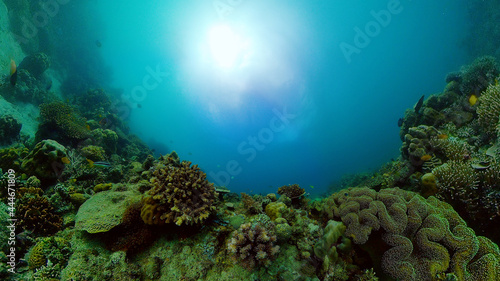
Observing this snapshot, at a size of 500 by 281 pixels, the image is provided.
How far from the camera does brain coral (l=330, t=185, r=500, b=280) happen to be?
2.96 m

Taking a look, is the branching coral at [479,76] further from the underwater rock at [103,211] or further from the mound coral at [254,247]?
the underwater rock at [103,211]

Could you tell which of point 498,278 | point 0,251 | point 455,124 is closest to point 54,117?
point 0,251

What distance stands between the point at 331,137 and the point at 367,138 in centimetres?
1833

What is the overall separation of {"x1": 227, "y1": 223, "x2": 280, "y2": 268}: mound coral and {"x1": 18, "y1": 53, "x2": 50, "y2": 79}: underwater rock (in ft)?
83.7

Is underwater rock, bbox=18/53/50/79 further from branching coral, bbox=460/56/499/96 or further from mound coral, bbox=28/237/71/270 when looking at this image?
branching coral, bbox=460/56/499/96

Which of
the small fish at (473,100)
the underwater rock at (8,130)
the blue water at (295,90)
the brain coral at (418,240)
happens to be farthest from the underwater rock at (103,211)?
the blue water at (295,90)

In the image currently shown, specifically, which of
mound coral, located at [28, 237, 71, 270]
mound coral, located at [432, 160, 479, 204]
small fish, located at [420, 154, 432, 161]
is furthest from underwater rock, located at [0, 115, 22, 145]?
small fish, located at [420, 154, 432, 161]

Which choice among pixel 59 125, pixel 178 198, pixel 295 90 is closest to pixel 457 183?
pixel 178 198

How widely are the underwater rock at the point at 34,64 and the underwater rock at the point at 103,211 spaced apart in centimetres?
2227

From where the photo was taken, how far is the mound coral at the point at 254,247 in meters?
3.24

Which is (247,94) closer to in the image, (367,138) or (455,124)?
(367,138)

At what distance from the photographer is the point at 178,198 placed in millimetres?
3945

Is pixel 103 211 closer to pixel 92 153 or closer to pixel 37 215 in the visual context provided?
pixel 37 215

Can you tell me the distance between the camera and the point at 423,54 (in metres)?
82.2
